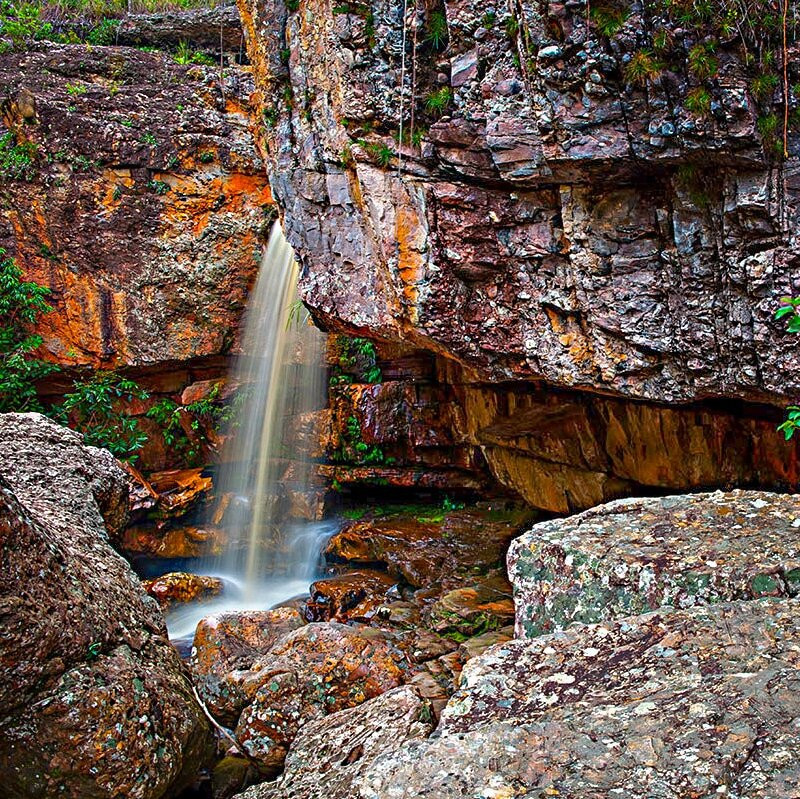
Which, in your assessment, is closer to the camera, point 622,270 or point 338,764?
point 338,764

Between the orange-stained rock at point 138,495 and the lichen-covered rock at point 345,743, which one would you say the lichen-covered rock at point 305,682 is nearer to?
the lichen-covered rock at point 345,743

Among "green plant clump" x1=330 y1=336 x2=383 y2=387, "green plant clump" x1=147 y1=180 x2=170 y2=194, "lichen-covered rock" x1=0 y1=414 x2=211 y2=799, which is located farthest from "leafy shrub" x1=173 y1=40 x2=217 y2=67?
"lichen-covered rock" x1=0 y1=414 x2=211 y2=799

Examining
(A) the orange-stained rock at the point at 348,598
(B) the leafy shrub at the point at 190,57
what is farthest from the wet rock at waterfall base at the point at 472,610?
(B) the leafy shrub at the point at 190,57

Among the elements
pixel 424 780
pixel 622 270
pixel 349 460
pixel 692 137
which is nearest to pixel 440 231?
pixel 622 270

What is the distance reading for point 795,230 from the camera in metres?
5.16

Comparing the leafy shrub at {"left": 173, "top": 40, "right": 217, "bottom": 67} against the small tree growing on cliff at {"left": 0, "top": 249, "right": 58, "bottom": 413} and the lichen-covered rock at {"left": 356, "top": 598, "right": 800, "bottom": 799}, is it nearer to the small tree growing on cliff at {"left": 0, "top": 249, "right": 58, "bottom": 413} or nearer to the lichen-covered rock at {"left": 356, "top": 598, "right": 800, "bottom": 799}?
the small tree growing on cliff at {"left": 0, "top": 249, "right": 58, "bottom": 413}

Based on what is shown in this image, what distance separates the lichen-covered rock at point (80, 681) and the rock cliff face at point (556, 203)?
3852mm

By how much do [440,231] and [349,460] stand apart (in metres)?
→ 6.01

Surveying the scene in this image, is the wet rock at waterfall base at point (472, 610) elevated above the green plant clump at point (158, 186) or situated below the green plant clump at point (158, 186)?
below

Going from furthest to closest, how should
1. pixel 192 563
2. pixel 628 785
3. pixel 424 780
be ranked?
pixel 192 563 < pixel 424 780 < pixel 628 785

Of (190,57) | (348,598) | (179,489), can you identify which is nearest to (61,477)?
(348,598)

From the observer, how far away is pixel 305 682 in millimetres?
5328

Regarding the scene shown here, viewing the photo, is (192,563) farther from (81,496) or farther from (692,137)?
(692,137)

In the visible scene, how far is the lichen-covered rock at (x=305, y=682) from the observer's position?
16.8ft
